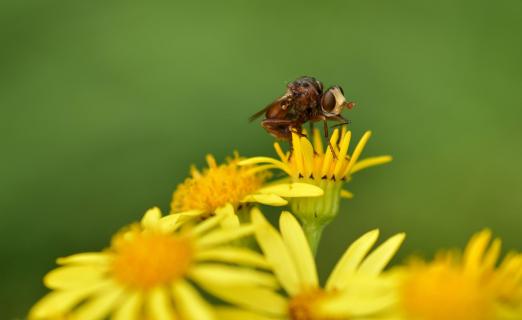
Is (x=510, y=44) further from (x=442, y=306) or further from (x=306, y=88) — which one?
(x=442, y=306)

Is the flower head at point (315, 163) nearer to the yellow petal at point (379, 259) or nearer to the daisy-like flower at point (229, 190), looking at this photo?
the daisy-like flower at point (229, 190)

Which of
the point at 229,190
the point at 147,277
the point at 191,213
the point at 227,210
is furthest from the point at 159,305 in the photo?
the point at 229,190

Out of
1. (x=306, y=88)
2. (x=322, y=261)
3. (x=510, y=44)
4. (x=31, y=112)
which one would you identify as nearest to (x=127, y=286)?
(x=306, y=88)

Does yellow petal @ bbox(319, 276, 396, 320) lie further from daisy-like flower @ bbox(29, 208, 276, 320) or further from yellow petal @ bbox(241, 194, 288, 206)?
yellow petal @ bbox(241, 194, 288, 206)

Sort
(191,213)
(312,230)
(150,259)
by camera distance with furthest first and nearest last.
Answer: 1. (312,230)
2. (191,213)
3. (150,259)

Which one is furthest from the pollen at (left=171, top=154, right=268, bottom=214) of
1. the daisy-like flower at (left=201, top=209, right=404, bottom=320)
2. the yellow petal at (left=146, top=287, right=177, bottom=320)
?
the yellow petal at (left=146, top=287, right=177, bottom=320)

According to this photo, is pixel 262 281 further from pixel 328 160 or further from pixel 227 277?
pixel 328 160
